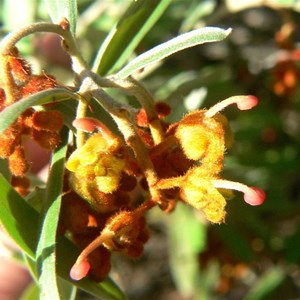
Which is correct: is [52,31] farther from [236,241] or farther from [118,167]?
[236,241]

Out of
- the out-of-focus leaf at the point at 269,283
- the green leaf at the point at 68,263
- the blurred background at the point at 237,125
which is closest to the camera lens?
the green leaf at the point at 68,263

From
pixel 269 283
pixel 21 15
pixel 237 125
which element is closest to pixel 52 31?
pixel 21 15

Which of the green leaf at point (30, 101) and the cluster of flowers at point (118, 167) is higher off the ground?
the green leaf at point (30, 101)

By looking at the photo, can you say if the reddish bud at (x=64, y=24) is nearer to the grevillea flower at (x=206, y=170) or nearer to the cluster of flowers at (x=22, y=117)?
the cluster of flowers at (x=22, y=117)

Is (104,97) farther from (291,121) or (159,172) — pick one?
(291,121)

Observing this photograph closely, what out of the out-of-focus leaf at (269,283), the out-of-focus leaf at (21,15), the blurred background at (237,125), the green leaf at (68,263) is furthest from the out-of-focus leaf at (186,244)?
the green leaf at (68,263)

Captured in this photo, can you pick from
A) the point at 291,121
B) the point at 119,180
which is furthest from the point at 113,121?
the point at 291,121

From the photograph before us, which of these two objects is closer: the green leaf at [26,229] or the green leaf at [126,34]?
the green leaf at [26,229]
